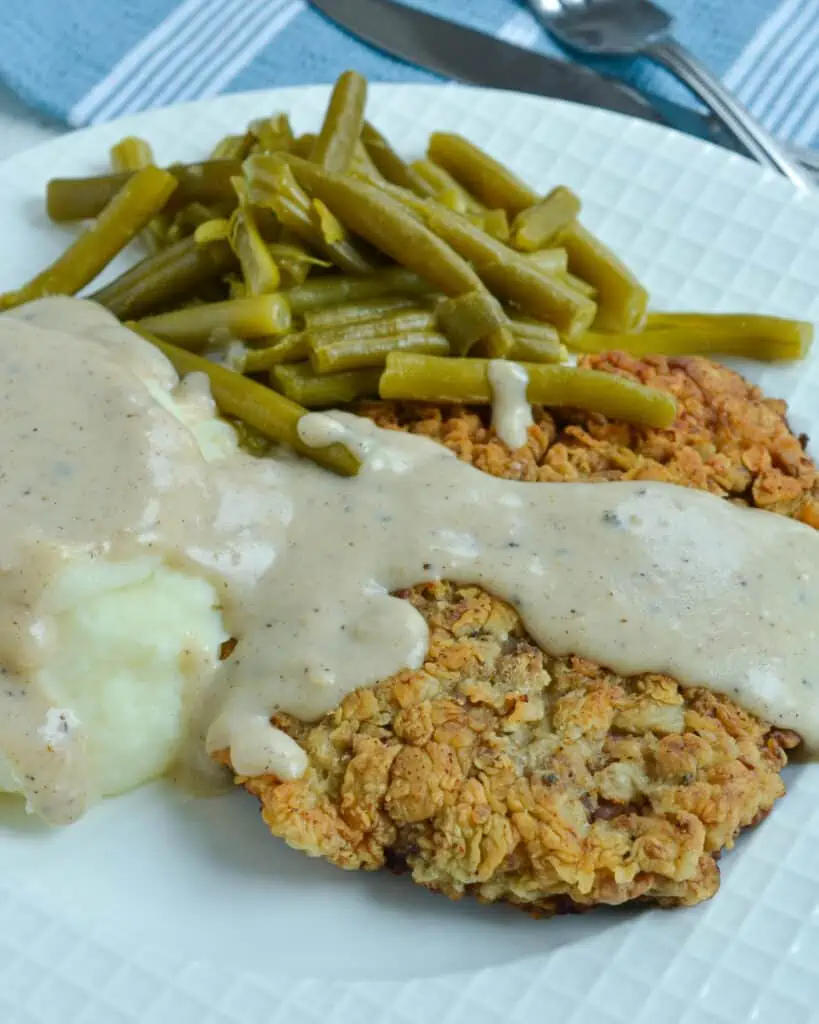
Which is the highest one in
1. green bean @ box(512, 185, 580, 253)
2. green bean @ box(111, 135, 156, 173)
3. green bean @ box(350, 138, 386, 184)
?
green bean @ box(512, 185, 580, 253)

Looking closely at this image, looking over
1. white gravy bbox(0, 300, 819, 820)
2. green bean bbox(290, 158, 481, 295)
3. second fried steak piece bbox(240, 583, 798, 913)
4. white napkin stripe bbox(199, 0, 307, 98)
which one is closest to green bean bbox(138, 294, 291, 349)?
green bean bbox(290, 158, 481, 295)

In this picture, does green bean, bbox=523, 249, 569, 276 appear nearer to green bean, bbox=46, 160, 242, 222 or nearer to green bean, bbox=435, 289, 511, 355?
green bean, bbox=435, 289, 511, 355

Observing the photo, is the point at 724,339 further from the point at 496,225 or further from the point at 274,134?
the point at 274,134

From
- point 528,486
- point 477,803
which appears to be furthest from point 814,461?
point 477,803

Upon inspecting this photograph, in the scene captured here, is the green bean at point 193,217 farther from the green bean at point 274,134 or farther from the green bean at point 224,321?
the green bean at point 224,321

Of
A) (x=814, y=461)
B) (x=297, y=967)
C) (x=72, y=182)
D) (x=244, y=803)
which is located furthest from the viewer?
(x=72, y=182)

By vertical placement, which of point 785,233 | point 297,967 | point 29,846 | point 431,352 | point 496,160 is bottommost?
point 29,846

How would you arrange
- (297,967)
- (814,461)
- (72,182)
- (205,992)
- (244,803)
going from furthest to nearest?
(72,182) → (814,461) → (244,803) → (297,967) → (205,992)

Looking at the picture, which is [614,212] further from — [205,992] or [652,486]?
[205,992]
